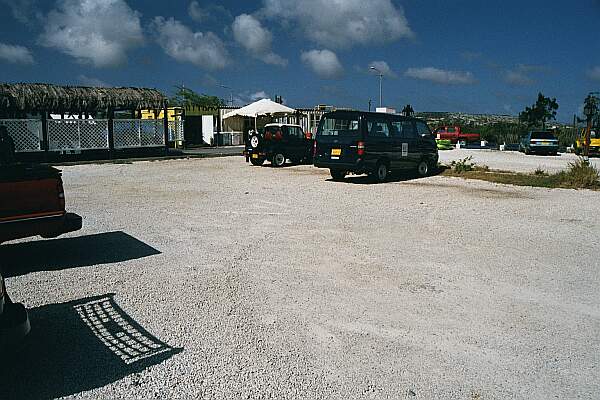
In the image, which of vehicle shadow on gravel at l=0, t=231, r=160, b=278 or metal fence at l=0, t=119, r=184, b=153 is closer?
vehicle shadow on gravel at l=0, t=231, r=160, b=278

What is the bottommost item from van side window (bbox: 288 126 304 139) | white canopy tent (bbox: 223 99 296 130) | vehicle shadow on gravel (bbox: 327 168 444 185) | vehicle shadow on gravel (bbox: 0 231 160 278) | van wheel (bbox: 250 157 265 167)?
vehicle shadow on gravel (bbox: 0 231 160 278)

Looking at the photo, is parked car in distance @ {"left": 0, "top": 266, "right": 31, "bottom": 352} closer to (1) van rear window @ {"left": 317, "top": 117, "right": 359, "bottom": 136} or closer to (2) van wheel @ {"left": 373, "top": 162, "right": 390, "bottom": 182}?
(1) van rear window @ {"left": 317, "top": 117, "right": 359, "bottom": 136}

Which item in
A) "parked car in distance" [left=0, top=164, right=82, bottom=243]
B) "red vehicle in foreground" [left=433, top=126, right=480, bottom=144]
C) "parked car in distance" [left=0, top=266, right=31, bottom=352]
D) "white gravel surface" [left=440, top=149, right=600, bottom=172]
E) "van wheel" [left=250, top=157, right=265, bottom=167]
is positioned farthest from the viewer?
"red vehicle in foreground" [left=433, top=126, right=480, bottom=144]

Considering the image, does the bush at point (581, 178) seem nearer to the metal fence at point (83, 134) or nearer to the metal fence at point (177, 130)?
the metal fence at point (83, 134)

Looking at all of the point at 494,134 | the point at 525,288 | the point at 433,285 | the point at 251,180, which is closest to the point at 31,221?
the point at 433,285

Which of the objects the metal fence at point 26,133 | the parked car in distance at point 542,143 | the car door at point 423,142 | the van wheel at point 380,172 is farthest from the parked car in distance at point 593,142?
the metal fence at point 26,133

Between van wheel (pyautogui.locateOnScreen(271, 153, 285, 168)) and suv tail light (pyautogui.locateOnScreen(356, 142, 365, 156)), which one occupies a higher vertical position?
suv tail light (pyautogui.locateOnScreen(356, 142, 365, 156))

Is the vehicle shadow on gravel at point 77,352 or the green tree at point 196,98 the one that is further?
the green tree at point 196,98

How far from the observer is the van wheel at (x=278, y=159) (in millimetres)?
20578

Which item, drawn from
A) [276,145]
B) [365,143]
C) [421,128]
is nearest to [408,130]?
[421,128]

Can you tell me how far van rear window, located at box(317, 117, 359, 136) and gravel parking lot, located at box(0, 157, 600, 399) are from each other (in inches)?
195

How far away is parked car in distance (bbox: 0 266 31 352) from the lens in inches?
132

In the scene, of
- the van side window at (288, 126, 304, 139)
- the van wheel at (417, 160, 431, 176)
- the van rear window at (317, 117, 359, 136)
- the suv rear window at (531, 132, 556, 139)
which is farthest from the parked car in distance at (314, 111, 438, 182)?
the suv rear window at (531, 132, 556, 139)

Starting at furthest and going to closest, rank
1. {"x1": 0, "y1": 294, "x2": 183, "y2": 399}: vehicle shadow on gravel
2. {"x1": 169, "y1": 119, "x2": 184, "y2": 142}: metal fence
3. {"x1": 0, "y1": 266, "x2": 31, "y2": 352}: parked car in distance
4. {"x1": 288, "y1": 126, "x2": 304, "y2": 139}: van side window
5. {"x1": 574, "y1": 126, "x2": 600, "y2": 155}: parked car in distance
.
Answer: {"x1": 169, "y1": 119, "x2": 184, "y2": 142}: metal fence → {"x1": 574, "y1": 126, "x2": 600, "y2": 155}: parked car in distance → {"x1": 288, "y1": 126, "x2": 304, "y2": 139}: van side window → {"x1": 0, "y1": 294, "x2": 183, "y2": 399}: vehicle shadow on gravel → {"x1": 0, "y1": 266, "x2": 31, "y2": 352}: parked car in distance
